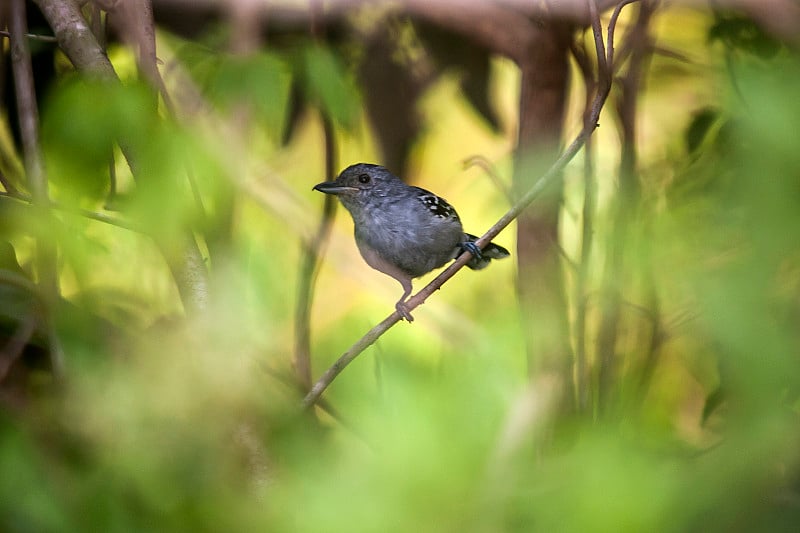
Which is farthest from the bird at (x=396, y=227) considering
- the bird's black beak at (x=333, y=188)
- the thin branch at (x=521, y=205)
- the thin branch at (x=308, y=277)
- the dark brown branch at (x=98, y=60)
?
the dark brown branch at (x=98, y=60)

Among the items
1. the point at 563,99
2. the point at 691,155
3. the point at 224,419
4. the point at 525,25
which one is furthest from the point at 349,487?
the point at 525,25

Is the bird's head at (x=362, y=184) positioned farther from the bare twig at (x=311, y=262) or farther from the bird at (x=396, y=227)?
the bare twig at (x=311, y=262)

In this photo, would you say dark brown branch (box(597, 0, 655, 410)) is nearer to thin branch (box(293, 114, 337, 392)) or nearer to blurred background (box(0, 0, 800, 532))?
blurred background (box(0, 0, 800, 532))

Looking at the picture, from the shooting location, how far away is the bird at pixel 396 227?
12.4 feet

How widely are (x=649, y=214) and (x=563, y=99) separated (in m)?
1.00

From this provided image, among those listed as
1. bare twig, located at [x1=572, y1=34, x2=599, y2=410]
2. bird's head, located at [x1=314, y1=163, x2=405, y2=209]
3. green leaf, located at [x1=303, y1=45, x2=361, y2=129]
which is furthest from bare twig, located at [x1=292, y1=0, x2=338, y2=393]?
bare twig, located at [x1=572, y1=34, x2=599, y2=410]

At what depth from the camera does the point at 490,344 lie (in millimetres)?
1513

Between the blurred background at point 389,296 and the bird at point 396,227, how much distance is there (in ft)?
0.67

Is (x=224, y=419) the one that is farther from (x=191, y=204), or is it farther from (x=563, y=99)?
(x=563, y=99)

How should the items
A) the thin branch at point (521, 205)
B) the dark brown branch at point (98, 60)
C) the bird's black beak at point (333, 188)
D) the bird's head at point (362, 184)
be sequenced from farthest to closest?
the bird's head at point (362, 184), the bird's black beak at point (333, 188), the dark brown branch at point (98, 60), the thin branch at point (521, 205)

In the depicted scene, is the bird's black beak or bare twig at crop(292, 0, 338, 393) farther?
the bird's black beak

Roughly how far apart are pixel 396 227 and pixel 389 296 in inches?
35.3

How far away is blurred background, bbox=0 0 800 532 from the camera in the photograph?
1248 mm

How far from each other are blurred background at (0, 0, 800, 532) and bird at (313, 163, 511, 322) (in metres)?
0.20
